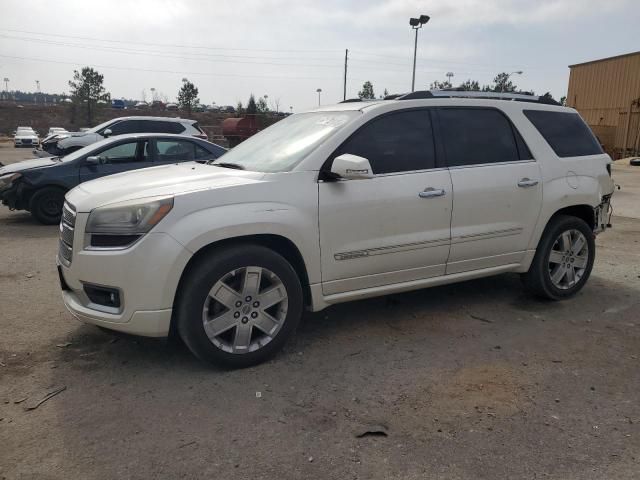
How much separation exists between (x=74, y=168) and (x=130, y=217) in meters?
6.34

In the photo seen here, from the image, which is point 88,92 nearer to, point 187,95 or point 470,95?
point 187,95

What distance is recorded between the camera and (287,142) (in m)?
4.21

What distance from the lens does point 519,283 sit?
5.62 m

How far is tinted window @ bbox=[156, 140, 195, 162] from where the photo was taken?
9.29 metres

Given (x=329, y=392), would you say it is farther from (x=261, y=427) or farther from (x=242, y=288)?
(x=242, y=288)

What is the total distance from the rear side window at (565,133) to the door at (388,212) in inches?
50.6

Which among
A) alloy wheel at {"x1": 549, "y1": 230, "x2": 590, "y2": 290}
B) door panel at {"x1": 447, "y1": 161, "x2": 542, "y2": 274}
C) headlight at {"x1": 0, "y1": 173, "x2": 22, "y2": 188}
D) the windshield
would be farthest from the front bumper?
headlight at {"x1": 0, "y1": 173, "x2": 22, "y2": 188}

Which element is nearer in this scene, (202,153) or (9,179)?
(9,179)

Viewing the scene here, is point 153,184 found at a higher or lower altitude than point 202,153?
lower

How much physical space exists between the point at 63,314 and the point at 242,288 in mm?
2047

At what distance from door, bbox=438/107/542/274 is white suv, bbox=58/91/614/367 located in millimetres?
13

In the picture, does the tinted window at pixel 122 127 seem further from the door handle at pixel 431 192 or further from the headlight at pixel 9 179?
the door handle at pixel 431 192

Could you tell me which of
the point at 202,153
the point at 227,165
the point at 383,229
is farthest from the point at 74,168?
the point at 383,229

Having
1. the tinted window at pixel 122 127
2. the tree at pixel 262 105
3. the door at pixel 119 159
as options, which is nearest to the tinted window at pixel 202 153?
the door at pixel 119 159
